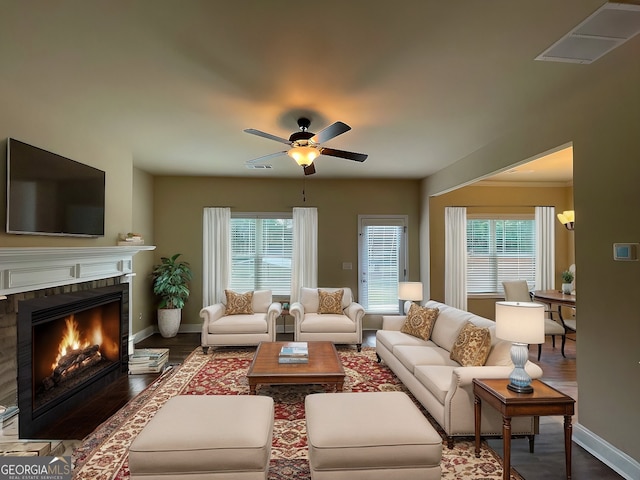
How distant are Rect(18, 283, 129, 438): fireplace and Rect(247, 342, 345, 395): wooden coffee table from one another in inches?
67.5

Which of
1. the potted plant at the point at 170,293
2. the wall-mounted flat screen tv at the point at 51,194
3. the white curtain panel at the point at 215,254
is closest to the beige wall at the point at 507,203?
the white curtain panel at the point at 215,254

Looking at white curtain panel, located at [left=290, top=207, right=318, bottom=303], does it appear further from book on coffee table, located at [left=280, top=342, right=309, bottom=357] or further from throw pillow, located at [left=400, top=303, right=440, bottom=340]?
throw pillow, located at [left=400, top=303, right=440, bottom=340]

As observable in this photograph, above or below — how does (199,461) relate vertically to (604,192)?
below

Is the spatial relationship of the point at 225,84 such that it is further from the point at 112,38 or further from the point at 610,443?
the point at 610,443

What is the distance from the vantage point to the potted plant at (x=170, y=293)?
6004 mm

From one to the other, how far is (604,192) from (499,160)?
152 centimetres

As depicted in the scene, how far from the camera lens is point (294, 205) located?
22.0ft

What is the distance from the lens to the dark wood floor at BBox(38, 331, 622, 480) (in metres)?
2.52

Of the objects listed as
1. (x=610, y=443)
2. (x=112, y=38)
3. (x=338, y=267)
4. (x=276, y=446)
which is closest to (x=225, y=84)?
(x=112, y=38)

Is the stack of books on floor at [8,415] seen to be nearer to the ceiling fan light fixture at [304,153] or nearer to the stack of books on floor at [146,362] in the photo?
the stack of books on floor at [146,362]

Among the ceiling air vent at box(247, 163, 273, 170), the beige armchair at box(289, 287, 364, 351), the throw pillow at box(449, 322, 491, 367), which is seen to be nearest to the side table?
the throw pillow at box(449, 322, 491, 367)

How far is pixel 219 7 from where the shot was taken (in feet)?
6.13

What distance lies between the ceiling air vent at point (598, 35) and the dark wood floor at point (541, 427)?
2.76 metres

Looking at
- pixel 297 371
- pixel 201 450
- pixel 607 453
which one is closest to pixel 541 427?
pixel 607 453
